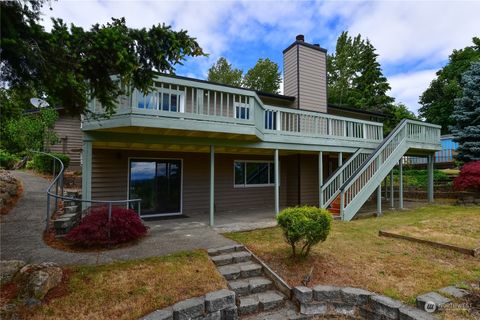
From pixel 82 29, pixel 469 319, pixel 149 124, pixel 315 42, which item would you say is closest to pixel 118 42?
pixel 82 29

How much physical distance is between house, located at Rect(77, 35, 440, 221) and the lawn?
2220 millimetres

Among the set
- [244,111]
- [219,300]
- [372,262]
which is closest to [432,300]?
[372,262]

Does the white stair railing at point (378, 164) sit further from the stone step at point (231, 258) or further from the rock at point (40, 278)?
the rock at point (40, 278)

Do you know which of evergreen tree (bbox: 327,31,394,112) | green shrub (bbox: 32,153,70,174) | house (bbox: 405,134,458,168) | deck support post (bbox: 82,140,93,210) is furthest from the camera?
evergreen tree (bbox: 327,31,394,112)

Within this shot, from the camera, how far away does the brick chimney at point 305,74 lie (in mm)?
12766

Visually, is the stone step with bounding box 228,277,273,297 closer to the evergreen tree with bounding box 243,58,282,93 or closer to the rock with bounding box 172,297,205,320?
the rock with bounding box 172,297,205,320

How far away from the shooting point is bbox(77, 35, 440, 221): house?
6.45 m

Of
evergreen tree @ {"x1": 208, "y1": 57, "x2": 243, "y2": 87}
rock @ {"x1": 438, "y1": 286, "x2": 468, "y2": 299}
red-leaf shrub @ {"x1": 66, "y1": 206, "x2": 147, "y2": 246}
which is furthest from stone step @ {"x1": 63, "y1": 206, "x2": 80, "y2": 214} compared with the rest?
evergreen tree @ {"x1": 208, "y1": 57, "x2": 243, "y2": 87}

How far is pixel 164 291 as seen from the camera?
383 centimetres

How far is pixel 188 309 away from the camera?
11.5ft

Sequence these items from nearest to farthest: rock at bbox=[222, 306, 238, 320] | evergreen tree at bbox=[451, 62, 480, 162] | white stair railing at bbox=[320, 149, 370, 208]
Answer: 1. rock at bbox=[222, 306, 238, 320]
2. white stair railing at bbox=[320, 149, 370, 208]
3. evergreen tree at bbox=[451, 62, 480, 162]

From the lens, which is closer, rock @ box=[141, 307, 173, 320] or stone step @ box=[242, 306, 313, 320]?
rock @ box=[141, 307, 173, 320]

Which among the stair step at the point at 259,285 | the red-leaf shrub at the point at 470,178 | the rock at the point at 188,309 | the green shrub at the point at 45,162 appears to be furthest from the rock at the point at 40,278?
the red-leaf shrub at the point at 470,178

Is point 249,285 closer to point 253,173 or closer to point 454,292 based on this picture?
point 454,292
